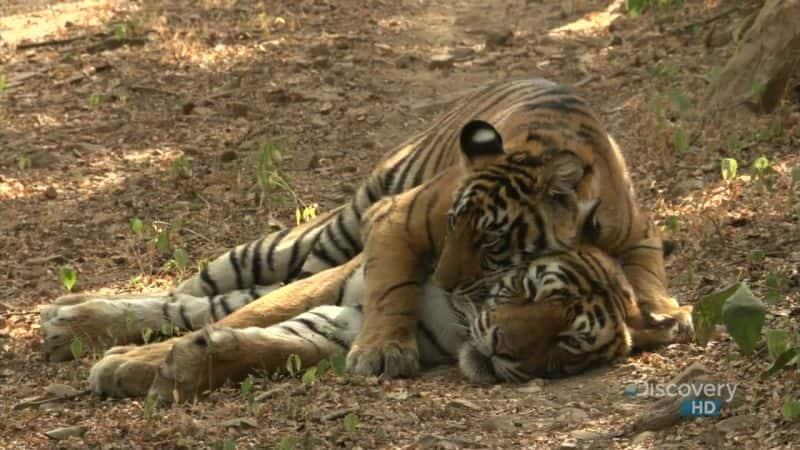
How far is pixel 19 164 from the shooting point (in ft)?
24.4

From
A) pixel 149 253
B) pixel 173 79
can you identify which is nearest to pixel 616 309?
pixel 149 253

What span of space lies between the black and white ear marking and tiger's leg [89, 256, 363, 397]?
65 cm

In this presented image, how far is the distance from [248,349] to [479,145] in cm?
101

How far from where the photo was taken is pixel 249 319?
511 centimetres

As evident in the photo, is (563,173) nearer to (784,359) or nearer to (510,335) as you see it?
(510,335)

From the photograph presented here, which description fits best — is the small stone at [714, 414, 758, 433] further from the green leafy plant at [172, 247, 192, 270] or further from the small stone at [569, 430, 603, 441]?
the green leafy plant at [172, 247, 192, 270]

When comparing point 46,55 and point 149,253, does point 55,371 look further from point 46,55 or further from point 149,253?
point 46,55

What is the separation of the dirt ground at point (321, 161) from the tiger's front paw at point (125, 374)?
5 cm

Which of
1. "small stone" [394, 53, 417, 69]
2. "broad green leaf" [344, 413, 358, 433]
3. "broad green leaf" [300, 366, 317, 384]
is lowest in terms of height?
"broad green leaf" [300, 366, 317, 384]

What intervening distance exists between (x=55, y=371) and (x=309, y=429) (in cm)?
133

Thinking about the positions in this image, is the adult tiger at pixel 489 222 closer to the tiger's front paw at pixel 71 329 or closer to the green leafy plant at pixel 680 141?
the tiger's front paw at pixel 71 329

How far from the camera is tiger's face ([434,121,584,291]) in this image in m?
4.69

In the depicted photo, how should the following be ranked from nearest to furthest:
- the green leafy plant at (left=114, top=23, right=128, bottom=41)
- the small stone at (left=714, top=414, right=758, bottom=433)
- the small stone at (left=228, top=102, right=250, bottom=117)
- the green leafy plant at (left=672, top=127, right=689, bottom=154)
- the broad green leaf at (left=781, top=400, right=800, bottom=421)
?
the broad green leaf at (left=781, top=400, right=800, bottom=421)
the small stone at (left=714, top=414, right=758, bottom=433)
the green leafy plant at (left=672, top=127, right=689, bottom=154)
the small stone at (left=228, top=102, right=250, bottom=117)
the green leafy plant at (left=114, top=23, right=128, bottom=41)

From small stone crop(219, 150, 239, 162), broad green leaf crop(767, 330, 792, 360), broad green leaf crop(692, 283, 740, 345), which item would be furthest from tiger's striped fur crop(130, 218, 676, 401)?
small stone crop(219, 150, 239, 162)
